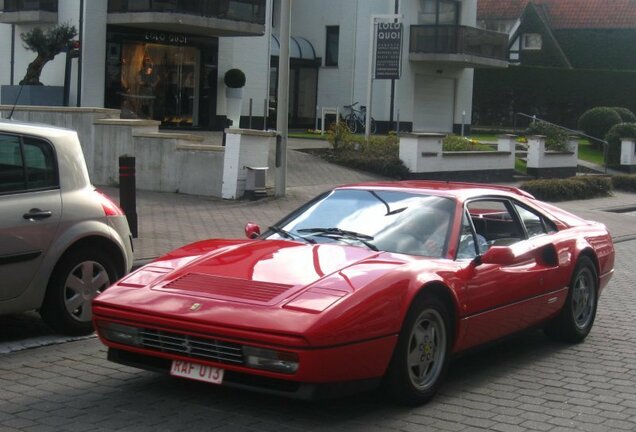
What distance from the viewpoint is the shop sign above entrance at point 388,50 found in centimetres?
2809

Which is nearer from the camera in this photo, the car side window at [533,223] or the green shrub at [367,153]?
the car side window at [533,223]

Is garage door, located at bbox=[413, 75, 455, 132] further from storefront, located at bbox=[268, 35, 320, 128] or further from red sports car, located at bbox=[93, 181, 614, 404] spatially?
red sports car, located at bbox=[93, 181, 614, 404]

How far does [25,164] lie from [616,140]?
2788 cm

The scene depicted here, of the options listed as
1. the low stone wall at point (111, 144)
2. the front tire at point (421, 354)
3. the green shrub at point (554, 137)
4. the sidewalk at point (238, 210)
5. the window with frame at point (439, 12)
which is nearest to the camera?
the front tire at point (421, 354)

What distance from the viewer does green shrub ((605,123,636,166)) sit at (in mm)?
32656

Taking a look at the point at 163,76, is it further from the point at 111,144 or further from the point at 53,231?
the point at 53,231

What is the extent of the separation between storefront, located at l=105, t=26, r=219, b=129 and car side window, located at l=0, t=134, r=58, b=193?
21.3 meters

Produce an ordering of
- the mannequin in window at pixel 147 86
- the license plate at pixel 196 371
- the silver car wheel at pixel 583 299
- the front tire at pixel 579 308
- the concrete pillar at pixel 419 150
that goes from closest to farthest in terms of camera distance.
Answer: the license plate at pixel 196 371
the front tire at pixel 579 308
the silver car wheel at pixel 583 299
the concrete pillar at pixel 419 150
the mannequin in window at pixel 147 86

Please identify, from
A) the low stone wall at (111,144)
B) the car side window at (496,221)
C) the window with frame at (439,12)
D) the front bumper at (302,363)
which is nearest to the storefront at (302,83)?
the window with frame at (439,12)

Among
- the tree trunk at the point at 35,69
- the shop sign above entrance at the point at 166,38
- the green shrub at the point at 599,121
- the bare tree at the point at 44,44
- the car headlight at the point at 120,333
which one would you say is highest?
the shop sign above entrance at the point at 166,38

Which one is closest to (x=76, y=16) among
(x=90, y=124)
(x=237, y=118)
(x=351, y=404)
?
(x=237, y=118)

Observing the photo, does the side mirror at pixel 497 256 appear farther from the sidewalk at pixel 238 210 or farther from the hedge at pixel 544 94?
the hedge at pixel 544 94

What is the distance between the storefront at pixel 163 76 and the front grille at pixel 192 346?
77.9ft

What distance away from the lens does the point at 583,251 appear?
8.04 m
